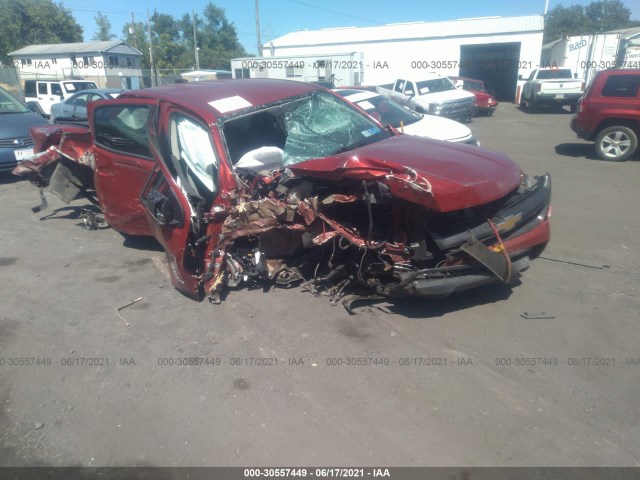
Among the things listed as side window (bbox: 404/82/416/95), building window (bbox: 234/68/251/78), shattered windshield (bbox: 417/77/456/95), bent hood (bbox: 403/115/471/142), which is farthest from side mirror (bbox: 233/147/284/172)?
building window (bbox: 234/68/251/78)

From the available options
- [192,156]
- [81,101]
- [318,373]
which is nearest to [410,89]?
[81,101]

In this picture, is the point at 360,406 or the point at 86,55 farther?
the point at 86,55

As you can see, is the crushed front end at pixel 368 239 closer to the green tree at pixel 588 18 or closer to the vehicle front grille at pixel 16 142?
the vehicle front grille at pixel 16 142

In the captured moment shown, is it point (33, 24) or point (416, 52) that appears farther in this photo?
point (33, 24)

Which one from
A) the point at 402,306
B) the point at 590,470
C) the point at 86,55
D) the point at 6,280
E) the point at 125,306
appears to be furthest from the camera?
the point at 86,55

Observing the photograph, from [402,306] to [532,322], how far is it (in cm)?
105

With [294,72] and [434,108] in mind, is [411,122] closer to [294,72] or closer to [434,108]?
[434,108]

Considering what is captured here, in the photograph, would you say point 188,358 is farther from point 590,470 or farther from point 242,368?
point 590,470

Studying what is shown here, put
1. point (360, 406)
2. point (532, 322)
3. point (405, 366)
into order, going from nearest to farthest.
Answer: point (360, 406) → point (405, 366) → point (532, 322)

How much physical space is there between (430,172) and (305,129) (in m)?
1.81

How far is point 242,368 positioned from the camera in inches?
131

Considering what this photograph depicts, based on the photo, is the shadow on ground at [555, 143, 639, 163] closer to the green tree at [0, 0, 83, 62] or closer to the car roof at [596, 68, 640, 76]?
the car roof at [596, 68, 640, 76]

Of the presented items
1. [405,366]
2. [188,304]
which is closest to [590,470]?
[405,366]

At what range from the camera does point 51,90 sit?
18.8 metres
